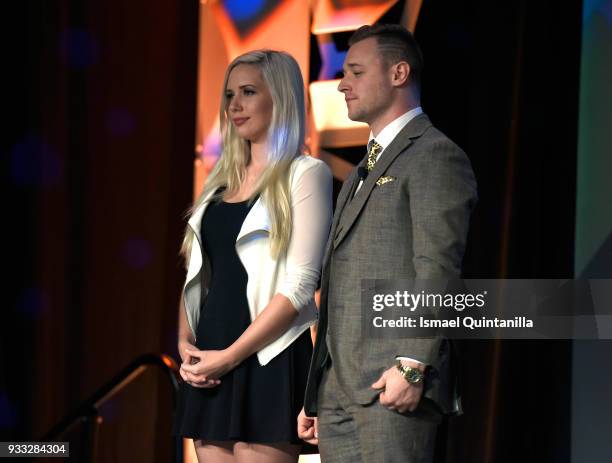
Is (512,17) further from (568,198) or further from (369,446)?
(369,446)

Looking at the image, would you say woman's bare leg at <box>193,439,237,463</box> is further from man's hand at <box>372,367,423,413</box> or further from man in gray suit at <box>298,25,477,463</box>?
man's hand at <box>372,367,423,413</box>

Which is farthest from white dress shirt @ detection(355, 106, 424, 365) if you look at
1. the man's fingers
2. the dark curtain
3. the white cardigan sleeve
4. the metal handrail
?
the dark curtain

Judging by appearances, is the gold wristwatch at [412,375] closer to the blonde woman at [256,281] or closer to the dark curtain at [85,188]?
the blonde woman at [256,281]

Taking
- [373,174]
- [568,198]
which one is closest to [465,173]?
[373,174]

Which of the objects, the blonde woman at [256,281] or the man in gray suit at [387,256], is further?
the blonde woman at [256,281]

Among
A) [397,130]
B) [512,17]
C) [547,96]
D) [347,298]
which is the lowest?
[347,298]

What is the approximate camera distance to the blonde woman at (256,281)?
2463 millimetres

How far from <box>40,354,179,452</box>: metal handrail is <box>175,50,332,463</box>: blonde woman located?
3.39 feet

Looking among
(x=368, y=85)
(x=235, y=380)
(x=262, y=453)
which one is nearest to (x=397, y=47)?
(x=368, y=85)

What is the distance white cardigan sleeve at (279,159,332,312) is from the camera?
2.50m

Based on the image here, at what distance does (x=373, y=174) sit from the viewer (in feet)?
7.28

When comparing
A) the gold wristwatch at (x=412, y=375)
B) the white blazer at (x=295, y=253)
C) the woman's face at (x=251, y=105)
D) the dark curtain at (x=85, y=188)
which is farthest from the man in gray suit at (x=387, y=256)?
the dark curtain at (x=85, y=188)

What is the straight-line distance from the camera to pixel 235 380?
2492 millimetres

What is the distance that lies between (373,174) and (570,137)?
144cm
